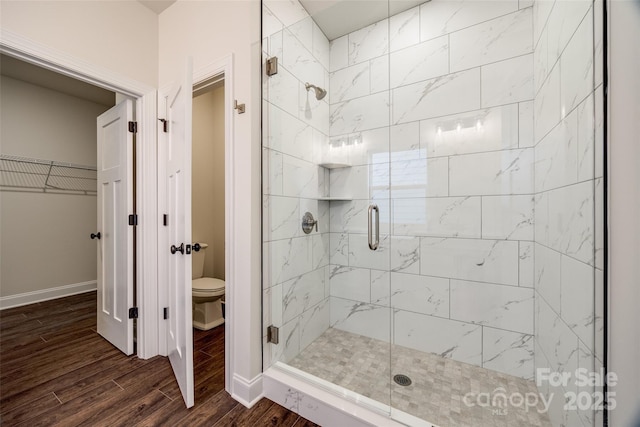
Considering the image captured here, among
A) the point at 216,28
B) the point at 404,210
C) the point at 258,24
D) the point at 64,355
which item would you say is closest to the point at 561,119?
the point at 404,210

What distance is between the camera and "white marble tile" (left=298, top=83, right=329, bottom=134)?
193 cm

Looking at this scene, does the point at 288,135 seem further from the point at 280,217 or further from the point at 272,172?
the point at 280,217

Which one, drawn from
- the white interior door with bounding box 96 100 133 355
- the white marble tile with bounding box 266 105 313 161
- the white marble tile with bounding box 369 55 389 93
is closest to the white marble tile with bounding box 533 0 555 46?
the white marble tile with bounding box 369 55 389 93

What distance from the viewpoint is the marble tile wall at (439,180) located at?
1666mm

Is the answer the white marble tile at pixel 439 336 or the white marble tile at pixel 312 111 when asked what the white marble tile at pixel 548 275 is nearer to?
the white marble tile at pixel 439 336

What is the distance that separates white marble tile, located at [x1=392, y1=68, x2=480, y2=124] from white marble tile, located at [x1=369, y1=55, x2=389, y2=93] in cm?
11

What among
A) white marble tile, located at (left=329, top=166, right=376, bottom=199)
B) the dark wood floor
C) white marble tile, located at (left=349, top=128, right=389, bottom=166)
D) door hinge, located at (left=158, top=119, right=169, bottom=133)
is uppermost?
door hinge, located at (left=158, top=119, right=169, bottom=133)

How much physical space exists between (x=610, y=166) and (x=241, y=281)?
1.67 m

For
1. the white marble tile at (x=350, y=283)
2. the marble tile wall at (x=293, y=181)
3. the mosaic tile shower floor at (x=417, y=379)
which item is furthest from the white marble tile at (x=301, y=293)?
the mosaic tile shower floor at (x=417, y=379)

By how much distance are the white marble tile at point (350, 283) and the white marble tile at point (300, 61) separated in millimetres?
1539

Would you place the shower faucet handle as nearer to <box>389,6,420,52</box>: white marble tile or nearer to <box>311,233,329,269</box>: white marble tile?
<box>311,233,329,269</box>: white marble tile

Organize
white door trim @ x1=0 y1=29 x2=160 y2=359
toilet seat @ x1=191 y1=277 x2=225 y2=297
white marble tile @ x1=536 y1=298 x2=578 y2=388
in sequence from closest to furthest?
1. white marble tile @ x1=536 y1=298 x2=578 y2=388
2. white door trim @ x1=0 y1=29 x2=160 y2=359
3. toilet seat @ x1=191 y1=277 x2=225 y2=297

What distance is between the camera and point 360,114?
6.96 feet

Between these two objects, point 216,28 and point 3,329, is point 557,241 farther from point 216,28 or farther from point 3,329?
point 3,329
